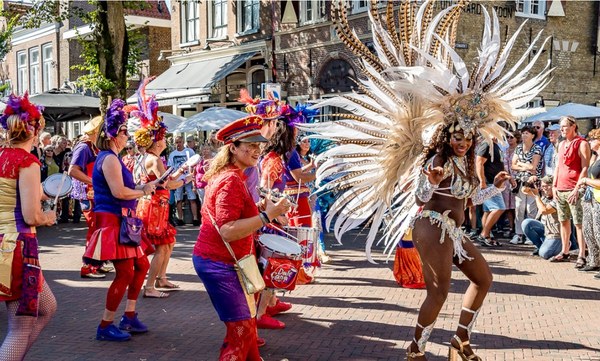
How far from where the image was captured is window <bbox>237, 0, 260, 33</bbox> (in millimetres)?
23906

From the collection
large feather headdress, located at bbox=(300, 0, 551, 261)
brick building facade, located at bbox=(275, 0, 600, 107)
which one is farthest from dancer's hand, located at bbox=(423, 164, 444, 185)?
brick building facade, located at bbox=(275, 0, 600, 107)

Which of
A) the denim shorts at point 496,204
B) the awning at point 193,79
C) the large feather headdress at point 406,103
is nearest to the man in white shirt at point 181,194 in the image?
the denim shorts at point 496,204

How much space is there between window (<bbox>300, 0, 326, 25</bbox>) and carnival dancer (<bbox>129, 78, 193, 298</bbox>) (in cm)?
1473

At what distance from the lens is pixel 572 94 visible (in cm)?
1986

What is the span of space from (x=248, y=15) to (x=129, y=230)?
19.8 metres

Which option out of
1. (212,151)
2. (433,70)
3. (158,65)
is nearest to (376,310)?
(433,70)

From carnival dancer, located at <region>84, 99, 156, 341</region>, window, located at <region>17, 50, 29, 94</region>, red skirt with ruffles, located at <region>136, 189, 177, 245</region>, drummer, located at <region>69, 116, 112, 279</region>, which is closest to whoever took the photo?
carnival dancer, located at <region>84, 99, 156, 341</region>

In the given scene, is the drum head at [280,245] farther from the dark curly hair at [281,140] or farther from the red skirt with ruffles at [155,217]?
the red skirt with ruffles at [155,217]

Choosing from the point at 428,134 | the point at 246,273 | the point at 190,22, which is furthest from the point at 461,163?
the point at 190,22

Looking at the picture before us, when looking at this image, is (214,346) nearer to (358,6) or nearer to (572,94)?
(358,6)

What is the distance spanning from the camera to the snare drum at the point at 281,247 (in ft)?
15.7

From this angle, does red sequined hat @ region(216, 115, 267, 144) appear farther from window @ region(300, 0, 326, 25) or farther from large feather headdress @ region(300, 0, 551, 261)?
window @ region(300, 0, 326, 25)

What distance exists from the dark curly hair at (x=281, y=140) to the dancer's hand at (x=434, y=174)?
233 centimetres

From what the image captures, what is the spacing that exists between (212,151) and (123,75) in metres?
3.75
